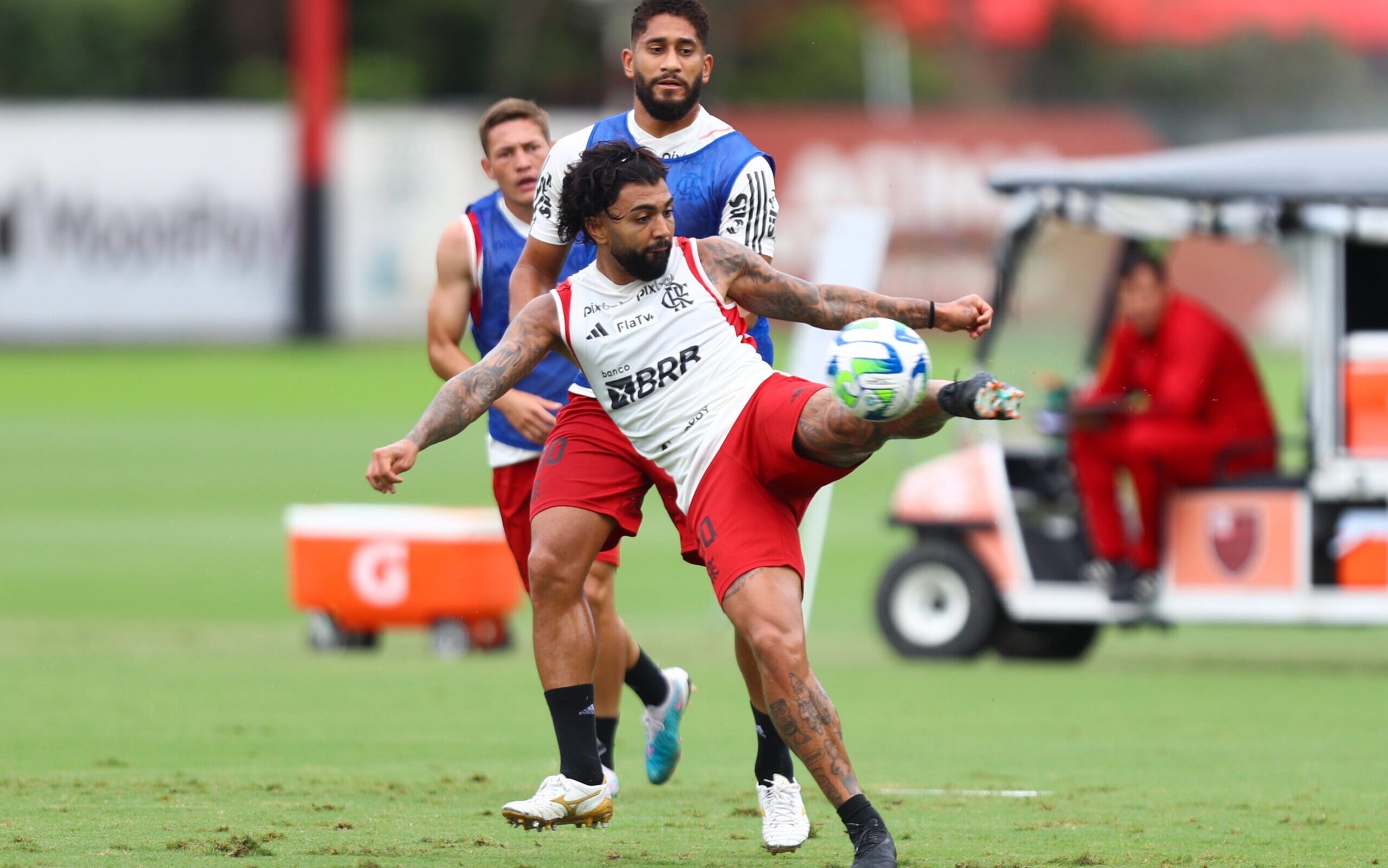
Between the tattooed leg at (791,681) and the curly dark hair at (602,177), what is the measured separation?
1148 millimetres

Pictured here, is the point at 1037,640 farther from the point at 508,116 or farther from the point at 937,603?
the point at 508,116

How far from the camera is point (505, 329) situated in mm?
7867

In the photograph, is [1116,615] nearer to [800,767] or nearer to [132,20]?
[800,767]

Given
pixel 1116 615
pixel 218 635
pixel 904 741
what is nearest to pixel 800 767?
pixel 904 741

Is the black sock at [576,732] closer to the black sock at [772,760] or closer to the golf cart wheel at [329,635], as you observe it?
the black sock at [772,760]

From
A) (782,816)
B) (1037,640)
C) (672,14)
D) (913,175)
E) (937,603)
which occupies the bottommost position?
(1037,640)

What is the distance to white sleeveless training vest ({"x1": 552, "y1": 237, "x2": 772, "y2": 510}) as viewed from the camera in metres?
A: 6.48

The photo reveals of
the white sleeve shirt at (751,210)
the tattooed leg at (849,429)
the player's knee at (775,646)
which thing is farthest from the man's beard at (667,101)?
the player's knee at (775,646)

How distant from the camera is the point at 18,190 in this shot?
38.2 meters

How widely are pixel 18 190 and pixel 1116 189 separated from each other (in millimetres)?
29265

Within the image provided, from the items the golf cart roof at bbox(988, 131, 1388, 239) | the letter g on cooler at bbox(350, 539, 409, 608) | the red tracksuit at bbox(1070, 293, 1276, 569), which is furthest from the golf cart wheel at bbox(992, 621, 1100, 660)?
the letter g on cooler at bbox(350, 539, 409, 608)

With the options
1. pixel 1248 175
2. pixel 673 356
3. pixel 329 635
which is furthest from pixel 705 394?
pixel 329 635

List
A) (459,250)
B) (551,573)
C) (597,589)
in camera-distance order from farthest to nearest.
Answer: (459,250) → (597,589) → (551,573)

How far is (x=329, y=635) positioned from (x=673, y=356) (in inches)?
305
